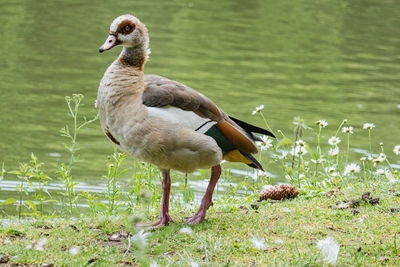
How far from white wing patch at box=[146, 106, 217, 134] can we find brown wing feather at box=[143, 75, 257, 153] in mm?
34

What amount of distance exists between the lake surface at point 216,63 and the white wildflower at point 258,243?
4.66 m

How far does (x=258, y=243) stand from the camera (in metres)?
5.00

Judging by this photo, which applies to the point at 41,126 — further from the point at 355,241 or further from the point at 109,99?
the point at 355,241

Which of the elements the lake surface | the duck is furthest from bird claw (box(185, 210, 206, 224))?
the lake surface

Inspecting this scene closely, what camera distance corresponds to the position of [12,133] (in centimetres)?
1145

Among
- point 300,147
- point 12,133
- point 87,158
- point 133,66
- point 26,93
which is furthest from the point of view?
point 26,93

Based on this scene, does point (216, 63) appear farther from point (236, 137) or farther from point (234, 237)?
point (234, 237)

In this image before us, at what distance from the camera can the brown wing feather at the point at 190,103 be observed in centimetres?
538

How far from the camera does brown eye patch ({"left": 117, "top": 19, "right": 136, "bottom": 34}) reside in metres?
5.54

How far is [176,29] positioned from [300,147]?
51.6 ft

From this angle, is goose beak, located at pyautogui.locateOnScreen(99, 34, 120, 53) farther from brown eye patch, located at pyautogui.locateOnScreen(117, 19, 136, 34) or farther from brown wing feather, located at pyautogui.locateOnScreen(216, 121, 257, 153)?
brown wing feather, located at pyautogui.locateOnScreen(216, 121, 257, 153)

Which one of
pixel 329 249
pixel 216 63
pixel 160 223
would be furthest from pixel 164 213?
pixel 216 63

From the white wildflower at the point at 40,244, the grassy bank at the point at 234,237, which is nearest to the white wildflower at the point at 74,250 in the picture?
the grassy bank at the point at 234,237

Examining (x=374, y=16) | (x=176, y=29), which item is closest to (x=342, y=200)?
(x=176, y=29)
